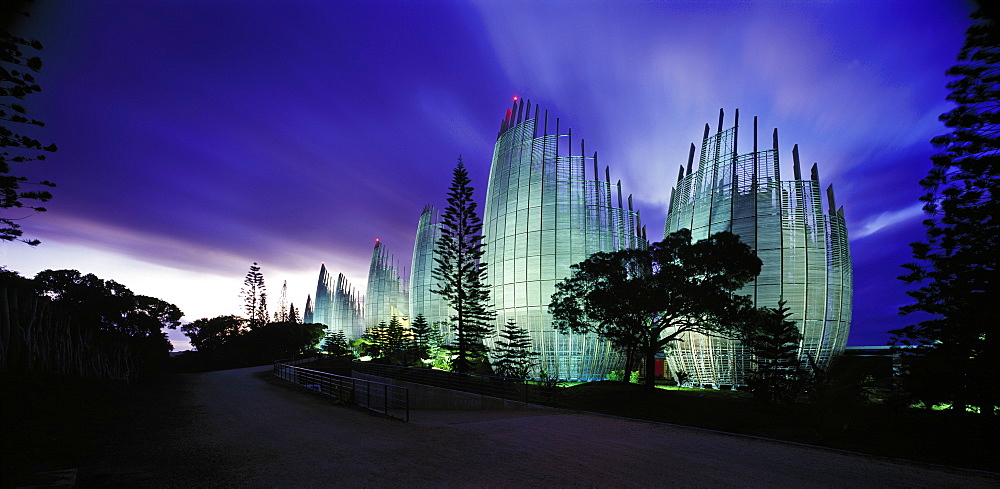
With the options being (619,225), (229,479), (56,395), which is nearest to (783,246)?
(619,225)

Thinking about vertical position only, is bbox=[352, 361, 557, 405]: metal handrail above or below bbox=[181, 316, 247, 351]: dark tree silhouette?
above

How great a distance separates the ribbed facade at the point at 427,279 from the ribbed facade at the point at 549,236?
14786 mm

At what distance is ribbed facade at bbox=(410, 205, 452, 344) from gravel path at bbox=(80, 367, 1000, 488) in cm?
3567

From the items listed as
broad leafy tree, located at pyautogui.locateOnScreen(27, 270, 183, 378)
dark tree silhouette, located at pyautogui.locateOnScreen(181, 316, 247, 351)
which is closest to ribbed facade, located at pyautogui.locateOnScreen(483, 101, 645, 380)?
broad leafy tree, located at pyautogui.locateOnScreen(27, 270, 183, 378)

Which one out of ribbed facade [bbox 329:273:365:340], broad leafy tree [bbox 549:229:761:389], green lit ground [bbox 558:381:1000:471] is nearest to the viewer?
green lit ground [bbox 558:381:1000:471]

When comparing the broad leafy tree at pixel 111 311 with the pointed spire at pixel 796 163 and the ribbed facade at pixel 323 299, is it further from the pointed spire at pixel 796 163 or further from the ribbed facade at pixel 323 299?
the ribbed facade at pixel 323 299

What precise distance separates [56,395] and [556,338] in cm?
2346

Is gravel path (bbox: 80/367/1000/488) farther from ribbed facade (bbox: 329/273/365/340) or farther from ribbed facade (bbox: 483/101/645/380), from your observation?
ribbed facade (bbox: 329/273/365/340)

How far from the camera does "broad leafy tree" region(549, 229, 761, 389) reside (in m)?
15.1

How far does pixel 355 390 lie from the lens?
1416cm

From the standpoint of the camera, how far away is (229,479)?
17.1 ft

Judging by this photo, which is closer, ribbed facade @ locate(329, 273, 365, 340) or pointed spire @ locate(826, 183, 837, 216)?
pointed spire @ locate(826, 183, 837, 216)

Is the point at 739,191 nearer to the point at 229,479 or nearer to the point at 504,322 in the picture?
the point at 504,322

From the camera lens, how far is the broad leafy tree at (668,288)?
593 inches
